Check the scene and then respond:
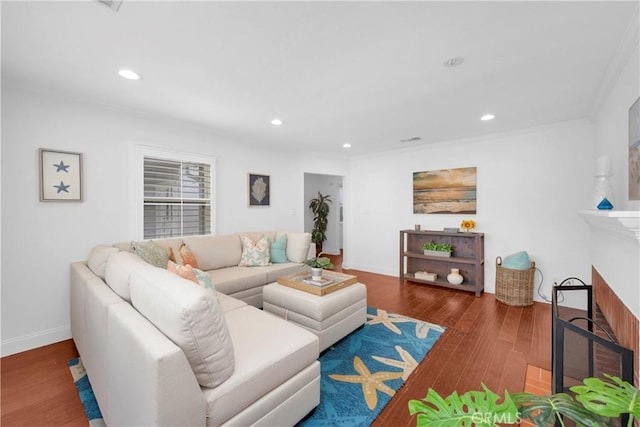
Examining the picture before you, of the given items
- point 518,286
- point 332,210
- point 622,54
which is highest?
point 622,54

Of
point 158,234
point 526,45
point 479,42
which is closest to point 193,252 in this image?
point 158,234

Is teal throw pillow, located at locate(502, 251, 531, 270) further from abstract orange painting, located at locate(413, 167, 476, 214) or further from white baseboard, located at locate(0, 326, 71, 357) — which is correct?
white baseboard, located at locate(0, 326, 71, 357)

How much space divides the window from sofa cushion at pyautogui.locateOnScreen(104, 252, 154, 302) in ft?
4.93

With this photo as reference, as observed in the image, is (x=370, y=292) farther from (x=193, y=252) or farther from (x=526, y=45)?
(x=526, y=45)

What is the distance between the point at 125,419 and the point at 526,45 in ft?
10.3

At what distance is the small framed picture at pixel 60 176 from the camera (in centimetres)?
250

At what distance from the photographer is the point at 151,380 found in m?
1.03

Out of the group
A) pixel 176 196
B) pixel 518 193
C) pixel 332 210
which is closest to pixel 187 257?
pixel 176 196

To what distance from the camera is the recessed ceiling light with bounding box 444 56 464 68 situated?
1.92m

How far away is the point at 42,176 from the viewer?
2.49 metres

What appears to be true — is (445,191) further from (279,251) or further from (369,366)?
(369,366)

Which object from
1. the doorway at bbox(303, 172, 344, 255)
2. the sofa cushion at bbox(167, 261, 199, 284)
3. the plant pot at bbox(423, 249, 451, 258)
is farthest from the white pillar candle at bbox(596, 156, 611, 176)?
the doorway at bbox(303, 172, 344, 255)

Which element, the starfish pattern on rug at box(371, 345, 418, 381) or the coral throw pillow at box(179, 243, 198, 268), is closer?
the starfish pattern on rug at box(371, 345, 418, 381)

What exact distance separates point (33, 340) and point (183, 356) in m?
2.60
